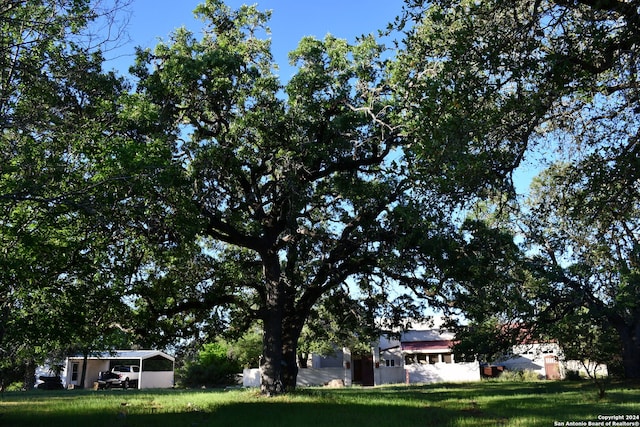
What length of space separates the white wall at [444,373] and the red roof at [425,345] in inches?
81.3

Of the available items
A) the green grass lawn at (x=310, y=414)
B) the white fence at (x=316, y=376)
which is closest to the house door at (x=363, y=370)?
the white fence at (x=316, y=376)

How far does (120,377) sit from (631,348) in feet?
116

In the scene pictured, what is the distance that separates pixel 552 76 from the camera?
725cm

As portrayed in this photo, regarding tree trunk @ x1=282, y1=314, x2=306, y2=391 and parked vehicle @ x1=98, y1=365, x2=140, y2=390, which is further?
parked vehicle @ x1=98, y1=365, x2=140, y2=390

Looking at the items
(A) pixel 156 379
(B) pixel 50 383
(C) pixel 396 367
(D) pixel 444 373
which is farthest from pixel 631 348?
(B) pixel 50 383

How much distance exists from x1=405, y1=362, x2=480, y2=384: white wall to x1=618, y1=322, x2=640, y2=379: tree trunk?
556 inches

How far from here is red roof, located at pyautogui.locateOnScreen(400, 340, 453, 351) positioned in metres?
43.5

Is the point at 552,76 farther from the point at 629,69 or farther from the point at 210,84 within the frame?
the point at 210,84

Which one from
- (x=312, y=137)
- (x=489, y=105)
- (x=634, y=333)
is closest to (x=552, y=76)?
(x=489, y=105)

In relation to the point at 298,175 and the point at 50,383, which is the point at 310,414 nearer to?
the point at 298,175

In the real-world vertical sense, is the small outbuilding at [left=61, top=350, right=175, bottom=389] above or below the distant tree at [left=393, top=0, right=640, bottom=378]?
below

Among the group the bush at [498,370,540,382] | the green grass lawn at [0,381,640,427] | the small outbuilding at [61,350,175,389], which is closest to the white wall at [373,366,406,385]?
the bush at [498,370,540,382]

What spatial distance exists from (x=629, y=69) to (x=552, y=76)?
1605 millimetres

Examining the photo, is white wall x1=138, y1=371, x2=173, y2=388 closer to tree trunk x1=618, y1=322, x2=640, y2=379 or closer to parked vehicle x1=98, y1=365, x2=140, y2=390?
parked vehicle x1=98, y1=365, x2=140, y2=390
